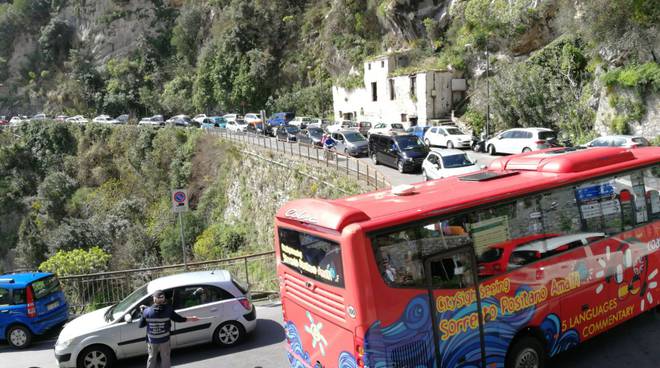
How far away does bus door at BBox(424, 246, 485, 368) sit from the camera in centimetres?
595

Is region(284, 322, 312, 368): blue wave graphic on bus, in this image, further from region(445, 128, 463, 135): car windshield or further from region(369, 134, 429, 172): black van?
region(445, 128, 463, 135): car windshield

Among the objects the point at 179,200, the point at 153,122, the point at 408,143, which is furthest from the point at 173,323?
the point at 153,122

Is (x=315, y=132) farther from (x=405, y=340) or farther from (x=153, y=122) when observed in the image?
(x=405, y=340)

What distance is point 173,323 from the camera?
9.14 metres

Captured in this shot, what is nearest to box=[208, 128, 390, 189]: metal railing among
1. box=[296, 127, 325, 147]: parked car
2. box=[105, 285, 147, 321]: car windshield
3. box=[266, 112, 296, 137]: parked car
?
box=[296, 127, 325, 147]: parked car

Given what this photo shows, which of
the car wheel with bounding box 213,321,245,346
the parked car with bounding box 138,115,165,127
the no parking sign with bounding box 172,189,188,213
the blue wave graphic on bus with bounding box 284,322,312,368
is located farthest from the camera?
the parked car with bounding box 138,115,165,127

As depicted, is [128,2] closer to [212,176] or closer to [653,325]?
[212,176]

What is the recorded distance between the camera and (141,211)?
38.6 metres

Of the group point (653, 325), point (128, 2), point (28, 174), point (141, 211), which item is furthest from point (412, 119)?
point (128, 2)

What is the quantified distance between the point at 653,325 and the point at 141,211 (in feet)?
117

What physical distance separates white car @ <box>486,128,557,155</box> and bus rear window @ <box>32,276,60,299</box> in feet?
64.5

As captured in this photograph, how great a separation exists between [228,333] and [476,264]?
515cm

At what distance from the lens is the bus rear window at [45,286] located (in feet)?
36.4

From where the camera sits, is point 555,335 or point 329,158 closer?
point 555,335
